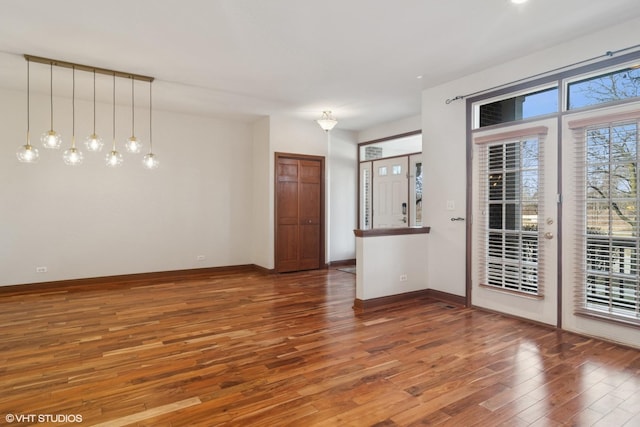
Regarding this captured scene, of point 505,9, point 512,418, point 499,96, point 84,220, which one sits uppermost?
point 505,9

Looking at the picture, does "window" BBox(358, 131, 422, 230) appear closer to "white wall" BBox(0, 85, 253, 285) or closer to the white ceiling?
the white ceiling

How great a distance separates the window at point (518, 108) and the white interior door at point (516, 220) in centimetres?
14

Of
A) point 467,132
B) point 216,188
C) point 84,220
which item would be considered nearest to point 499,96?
point 467,132

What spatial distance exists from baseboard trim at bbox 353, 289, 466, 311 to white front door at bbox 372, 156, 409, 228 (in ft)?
6.58

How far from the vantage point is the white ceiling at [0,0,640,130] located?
3076 mm

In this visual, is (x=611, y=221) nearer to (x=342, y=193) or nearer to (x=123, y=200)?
(x=342, y=193)

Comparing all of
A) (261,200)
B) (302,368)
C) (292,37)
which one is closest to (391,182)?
(261,200)

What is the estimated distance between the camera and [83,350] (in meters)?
3.22

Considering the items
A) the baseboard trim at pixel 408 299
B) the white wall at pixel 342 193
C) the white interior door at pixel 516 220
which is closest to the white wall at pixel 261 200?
the white wall at pixel 342 193

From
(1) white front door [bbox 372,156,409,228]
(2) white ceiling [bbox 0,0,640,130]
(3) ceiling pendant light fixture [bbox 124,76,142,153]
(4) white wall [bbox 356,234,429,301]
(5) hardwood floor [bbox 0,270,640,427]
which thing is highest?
(2) white ceiling [bbox 0,0,640,130]

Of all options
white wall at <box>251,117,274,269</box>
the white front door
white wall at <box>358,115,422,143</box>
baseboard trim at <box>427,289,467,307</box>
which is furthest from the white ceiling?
baseboard trim at <box>427,289,467,307</box>

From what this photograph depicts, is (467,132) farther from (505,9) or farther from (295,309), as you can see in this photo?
(295,309)

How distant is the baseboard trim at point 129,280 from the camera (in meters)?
5.51

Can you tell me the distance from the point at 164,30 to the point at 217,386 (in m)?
3.28
